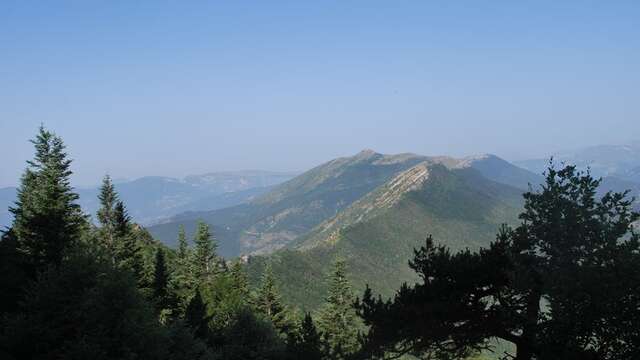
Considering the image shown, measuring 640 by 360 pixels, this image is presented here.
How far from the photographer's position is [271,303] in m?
61.4

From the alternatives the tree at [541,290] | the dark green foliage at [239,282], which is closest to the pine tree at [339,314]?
the dark green foliage at [239,282]

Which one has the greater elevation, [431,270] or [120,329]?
[431,270]

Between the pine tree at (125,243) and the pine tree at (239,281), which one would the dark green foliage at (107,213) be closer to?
the pine tree at (125,243)

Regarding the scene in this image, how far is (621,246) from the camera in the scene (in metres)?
16.0

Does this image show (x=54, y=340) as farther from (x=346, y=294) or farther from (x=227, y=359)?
(x=346, y=294)

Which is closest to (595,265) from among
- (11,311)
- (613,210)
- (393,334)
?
(613,210)

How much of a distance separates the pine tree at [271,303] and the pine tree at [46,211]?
2501cm

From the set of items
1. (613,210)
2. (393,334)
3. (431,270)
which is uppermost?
(613,210)

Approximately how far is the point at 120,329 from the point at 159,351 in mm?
2064

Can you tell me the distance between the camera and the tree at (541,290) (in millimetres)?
15281

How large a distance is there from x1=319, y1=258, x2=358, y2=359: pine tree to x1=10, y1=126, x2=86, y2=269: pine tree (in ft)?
98.0

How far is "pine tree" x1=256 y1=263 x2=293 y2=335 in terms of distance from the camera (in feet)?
200

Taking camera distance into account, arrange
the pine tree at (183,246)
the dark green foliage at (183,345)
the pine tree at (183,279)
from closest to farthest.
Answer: the dark green foliage at (183,345) < the pine tree at (183,279) < the pine tree at (183,246)

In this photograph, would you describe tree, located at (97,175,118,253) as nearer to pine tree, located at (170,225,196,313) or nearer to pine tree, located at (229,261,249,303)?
pine tree, located at (170,225,196,313)
